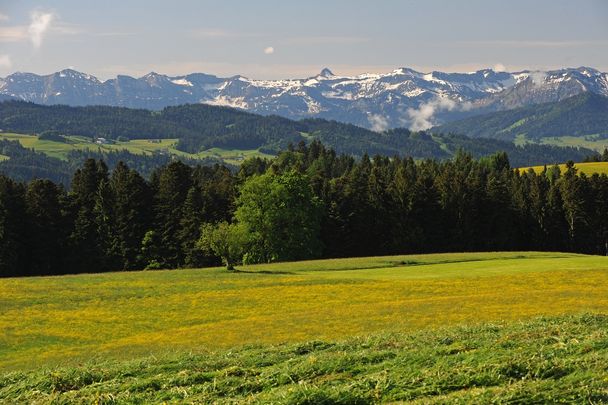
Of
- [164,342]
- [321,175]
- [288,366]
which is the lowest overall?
[164,342]

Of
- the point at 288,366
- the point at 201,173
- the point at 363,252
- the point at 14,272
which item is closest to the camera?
the point at 288,366

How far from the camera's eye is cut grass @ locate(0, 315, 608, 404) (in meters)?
13.4

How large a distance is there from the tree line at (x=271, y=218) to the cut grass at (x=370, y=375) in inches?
2144

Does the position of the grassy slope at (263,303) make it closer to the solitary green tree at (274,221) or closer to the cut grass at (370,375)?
the cut grass at (370,375)

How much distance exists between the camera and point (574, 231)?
4316 inches

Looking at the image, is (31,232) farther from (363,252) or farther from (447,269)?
(447,269)

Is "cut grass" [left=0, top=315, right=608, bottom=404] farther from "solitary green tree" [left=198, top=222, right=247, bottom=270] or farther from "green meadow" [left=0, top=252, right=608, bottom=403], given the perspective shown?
"solitary green tree" [left=198, top=222, right=247, bottom=270]

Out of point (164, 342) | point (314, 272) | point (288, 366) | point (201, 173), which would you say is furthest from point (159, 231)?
point (288, 366)

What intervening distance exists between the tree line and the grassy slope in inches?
791

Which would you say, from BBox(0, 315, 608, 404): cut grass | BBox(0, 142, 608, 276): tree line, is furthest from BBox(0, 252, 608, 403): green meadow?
BBox(0, 142, 608, 276): tree line

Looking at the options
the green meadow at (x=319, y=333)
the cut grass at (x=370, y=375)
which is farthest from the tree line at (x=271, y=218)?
the cut grass at (x=370, y=375)

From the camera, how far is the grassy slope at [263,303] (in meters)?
32.6

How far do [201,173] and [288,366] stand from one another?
129 m

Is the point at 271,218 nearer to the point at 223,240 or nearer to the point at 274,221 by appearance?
the point at 274,221
